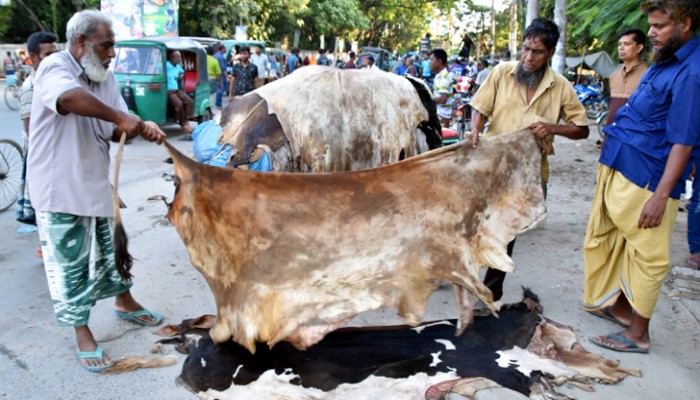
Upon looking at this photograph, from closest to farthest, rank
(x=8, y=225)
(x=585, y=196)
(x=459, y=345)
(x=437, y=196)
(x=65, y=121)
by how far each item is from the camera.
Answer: (x=65, y=121)
(x=437, y=196)
(x=459, y=345)
(x=8, y=225)
(x=585, y=196)

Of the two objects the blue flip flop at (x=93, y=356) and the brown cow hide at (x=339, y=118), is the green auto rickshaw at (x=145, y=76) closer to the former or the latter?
the brown cow hide at (x=339, y=118)

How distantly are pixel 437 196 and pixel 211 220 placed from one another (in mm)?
1300

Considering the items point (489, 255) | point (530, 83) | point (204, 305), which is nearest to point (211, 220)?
point (204, 305)

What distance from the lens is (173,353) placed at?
3.33 metres

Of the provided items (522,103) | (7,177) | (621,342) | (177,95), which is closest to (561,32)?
(177,95)

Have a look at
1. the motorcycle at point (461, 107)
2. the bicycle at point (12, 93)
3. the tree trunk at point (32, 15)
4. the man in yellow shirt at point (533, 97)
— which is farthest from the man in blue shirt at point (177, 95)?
the tree trunk at point (32, 15)

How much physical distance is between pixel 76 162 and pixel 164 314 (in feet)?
4.33

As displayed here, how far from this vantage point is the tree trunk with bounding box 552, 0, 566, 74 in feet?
35.1

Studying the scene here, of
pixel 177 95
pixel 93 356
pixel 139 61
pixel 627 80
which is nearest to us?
pixel 93 356

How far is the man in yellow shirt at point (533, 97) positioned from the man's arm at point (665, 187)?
57 centimetres

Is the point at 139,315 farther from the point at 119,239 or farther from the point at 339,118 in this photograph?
the point at 339,118

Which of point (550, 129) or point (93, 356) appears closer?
point (93, 356)

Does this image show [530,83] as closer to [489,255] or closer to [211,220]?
[489,255]

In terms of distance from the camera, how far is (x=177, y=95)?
11016 millimetres
